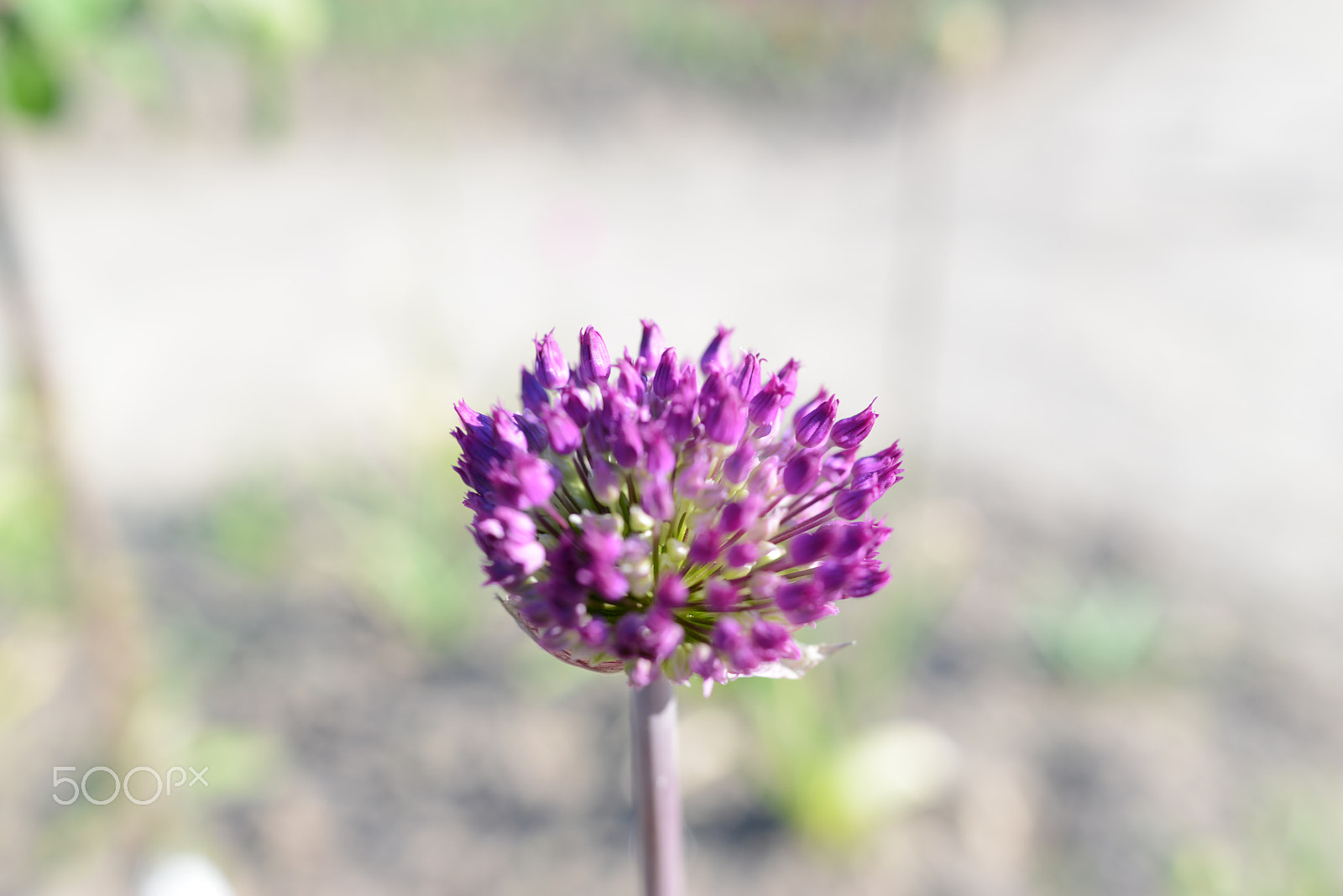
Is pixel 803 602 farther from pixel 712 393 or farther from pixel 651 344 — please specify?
pixel 651 344

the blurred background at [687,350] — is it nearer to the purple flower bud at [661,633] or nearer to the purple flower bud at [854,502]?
the purple flower bud at [661,633]

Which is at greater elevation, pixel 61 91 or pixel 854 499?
pixel 61 91

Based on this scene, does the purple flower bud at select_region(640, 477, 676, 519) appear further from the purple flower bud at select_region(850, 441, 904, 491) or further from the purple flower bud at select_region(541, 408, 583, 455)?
the purple flower bud at select_region(850, 441, 904, 491)

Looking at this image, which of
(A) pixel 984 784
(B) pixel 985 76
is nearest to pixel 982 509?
(A) pixel 984 784

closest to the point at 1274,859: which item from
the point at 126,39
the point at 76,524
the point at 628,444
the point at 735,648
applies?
the point at 735,648

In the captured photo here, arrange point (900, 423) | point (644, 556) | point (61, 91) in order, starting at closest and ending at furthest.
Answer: point (644, 556) < point (61, 91) < point (900, 423)

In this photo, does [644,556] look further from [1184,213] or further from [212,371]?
[1184,213]
